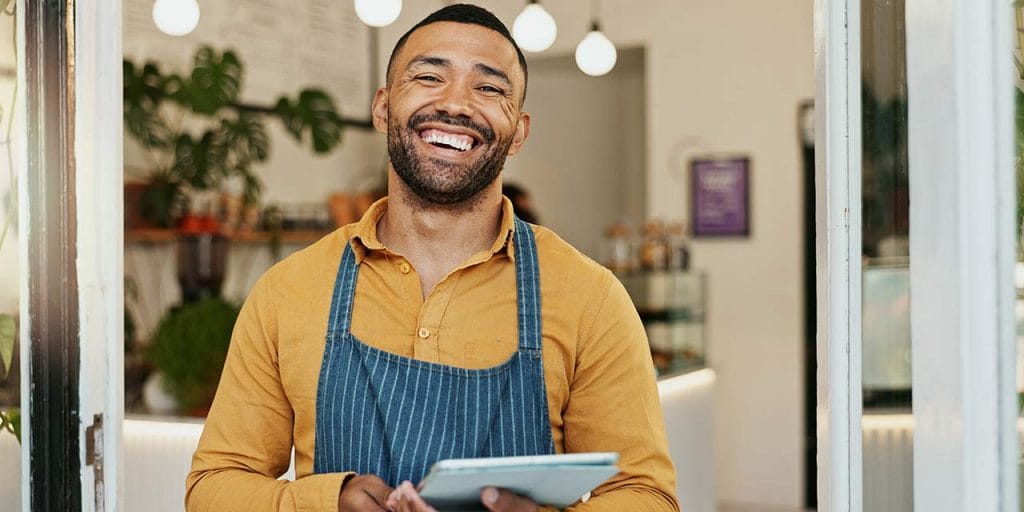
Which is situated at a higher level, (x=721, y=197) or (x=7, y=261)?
(x=721, y=197)

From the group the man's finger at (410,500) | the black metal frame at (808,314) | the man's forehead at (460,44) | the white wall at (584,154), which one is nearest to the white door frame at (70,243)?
the man's forehead at (460,44)

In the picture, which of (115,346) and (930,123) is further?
(115,346)

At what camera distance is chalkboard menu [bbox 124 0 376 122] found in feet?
17.7

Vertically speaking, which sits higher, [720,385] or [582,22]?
[582,22]

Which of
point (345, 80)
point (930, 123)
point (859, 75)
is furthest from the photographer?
point (345, 80)

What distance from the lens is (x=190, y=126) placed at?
18.2 ft

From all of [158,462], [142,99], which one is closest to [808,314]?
[142,99]

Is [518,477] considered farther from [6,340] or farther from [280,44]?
[280,44]

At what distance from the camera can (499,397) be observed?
1.66 metres

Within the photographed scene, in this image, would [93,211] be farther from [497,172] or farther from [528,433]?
[528,433]

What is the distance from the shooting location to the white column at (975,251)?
1160 millimetres

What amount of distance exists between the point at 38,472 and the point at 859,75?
1.35 metres

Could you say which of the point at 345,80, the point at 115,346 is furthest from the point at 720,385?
the point at 115,346

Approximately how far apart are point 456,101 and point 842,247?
57 cm
